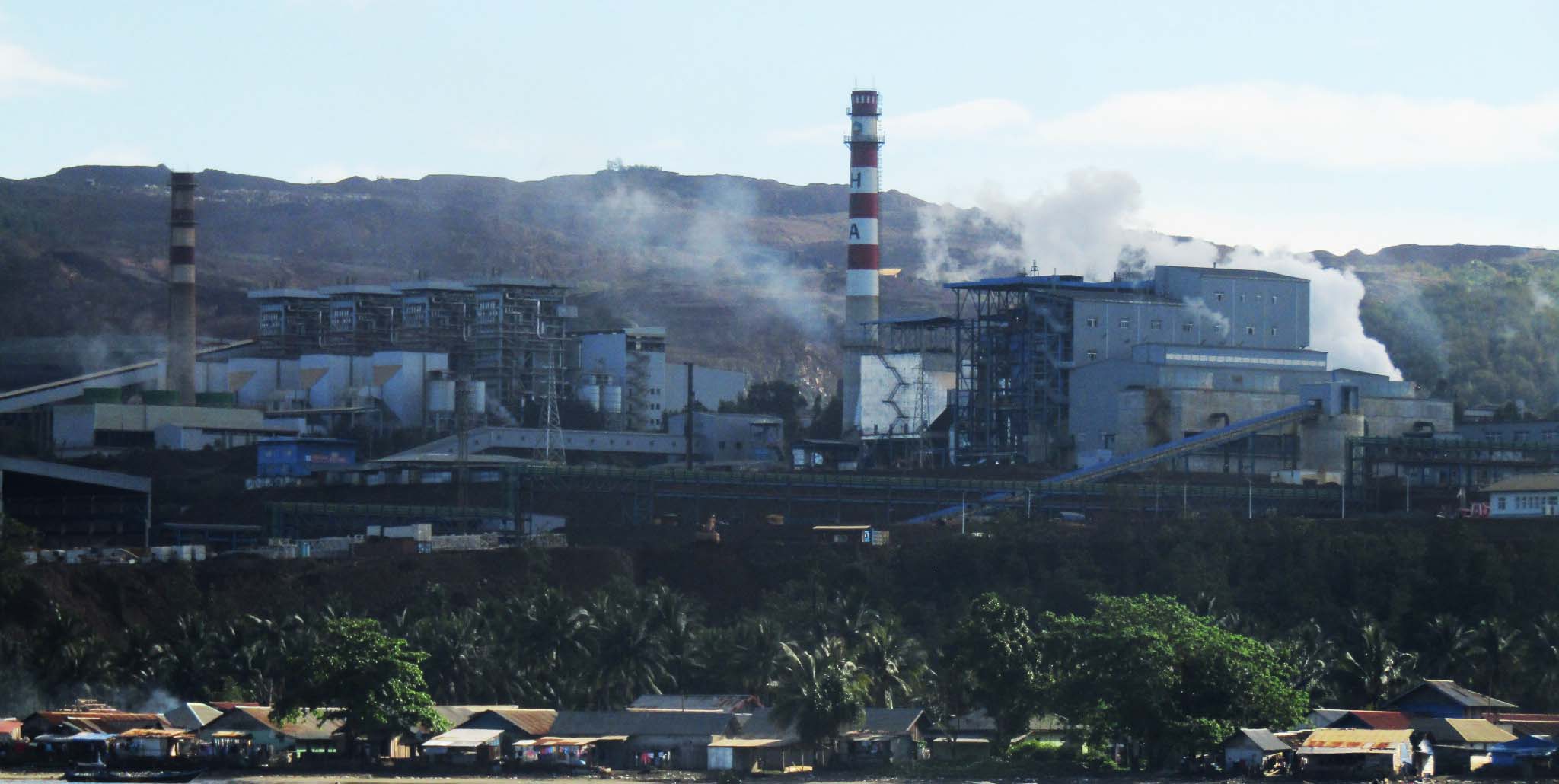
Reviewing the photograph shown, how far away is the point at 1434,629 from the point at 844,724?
966 inches

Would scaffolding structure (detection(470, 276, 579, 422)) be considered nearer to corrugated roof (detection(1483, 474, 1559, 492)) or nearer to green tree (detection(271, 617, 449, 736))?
corrugated roof (detection(1483, 474, 1559, 492))

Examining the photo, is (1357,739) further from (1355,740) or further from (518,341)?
(518,341)

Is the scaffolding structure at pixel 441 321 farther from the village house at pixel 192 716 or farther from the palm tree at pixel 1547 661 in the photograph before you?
the palm tree at pixel 1547 661

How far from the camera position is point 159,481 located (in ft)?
497

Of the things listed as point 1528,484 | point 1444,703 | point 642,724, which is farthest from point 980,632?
point 1528,484

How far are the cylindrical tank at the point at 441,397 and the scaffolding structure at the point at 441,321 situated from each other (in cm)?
669

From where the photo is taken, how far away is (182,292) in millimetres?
174625

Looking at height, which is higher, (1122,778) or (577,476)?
(577,476)

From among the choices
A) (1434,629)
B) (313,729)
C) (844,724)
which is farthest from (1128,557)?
(313,729)

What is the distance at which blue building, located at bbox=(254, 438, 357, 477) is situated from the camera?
15350 centimetres

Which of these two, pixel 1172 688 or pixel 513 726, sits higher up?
pixel 1172 688

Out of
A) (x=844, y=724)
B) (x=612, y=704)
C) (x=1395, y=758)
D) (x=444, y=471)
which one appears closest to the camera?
(x=1395, y=758)

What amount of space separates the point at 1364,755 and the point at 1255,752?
3.57 metres

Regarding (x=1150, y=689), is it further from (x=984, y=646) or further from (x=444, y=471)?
(x=444, y=471)
